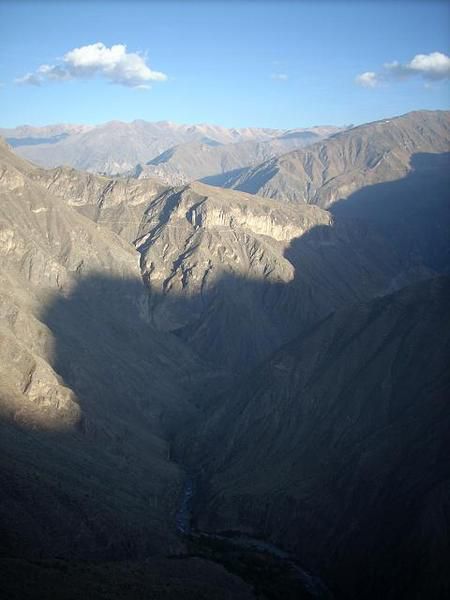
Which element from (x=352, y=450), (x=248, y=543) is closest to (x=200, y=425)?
(x=352, y=450)

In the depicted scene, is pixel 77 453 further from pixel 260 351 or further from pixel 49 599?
pixel 260 351

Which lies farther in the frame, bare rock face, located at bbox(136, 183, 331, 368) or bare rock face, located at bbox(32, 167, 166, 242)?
bare rock face, located at bbox(32, 167, 166, 242)

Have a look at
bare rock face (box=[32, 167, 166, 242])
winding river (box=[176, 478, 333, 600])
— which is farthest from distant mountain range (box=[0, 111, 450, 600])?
bare rock face (box=[32, 167, 166, 242])

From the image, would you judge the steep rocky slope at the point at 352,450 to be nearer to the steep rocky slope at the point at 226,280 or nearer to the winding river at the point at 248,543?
the winding river at the point at 248,543

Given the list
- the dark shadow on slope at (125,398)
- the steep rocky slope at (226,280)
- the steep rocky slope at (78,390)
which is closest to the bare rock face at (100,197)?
the steep rocky slope at (226,280)

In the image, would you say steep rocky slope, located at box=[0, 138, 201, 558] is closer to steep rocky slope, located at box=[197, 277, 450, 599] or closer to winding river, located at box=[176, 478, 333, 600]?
winding river, located at box=[176, 478, 333, 600]

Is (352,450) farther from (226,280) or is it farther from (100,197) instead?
(100,197)

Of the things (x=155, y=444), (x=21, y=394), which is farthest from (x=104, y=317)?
(x=21, y=394)
